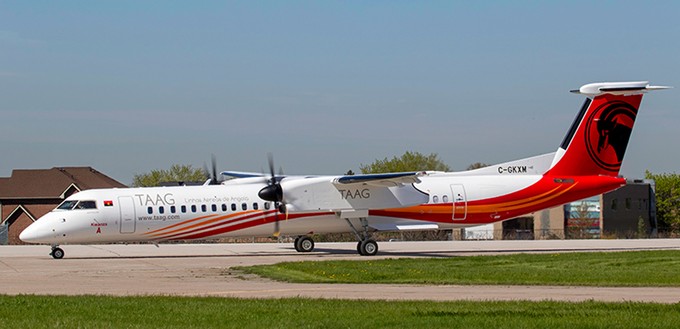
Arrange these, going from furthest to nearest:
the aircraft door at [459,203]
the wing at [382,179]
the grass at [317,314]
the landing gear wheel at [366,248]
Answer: the aircraft door at [459,203] → the landing gear wheel at [366,248] → the wing at [382,179] → the grass at [317,314]

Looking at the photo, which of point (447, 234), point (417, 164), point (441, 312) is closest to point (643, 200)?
point (447, 234)

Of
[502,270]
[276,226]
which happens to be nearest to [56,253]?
[276,226]

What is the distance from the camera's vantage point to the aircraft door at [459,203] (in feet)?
123

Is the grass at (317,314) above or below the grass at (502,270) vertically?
above

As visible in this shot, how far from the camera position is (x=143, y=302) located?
60.0 feet

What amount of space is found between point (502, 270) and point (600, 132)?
40.9 ft

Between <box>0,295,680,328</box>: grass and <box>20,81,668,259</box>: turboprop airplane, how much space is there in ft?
55.8

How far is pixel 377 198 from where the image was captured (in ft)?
121

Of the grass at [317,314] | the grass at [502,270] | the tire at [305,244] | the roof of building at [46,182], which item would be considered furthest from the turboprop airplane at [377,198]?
the roof of building at [46,182]

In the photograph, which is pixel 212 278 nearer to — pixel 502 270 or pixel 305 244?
pixel 502 270

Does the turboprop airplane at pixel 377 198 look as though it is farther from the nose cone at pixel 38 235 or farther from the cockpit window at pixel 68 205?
the nose cone at pixel 38 235

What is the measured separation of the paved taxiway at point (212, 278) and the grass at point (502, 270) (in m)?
1.27

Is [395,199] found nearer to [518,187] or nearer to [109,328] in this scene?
[518,187]

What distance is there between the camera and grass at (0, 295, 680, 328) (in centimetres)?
1519
